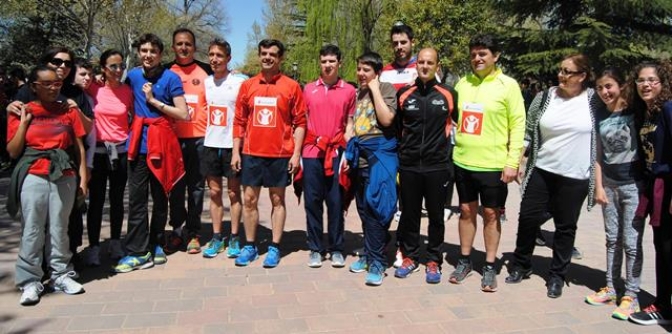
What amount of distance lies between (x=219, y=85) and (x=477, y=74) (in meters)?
2.49

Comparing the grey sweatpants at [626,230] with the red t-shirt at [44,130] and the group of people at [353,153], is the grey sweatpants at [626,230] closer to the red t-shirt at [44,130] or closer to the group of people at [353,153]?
the group of people at [353,153]

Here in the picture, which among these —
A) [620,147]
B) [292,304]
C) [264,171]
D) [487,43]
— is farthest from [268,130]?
A: [620,147]

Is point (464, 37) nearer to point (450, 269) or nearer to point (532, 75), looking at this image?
point (532, 75)

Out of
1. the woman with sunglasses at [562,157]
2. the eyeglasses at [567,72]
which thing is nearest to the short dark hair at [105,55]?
the woman with sunglasses at [562,157]

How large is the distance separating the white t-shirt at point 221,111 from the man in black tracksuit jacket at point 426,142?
170 cm

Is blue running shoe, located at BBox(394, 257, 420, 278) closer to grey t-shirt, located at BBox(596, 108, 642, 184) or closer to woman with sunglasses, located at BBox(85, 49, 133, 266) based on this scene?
grey t-shirt, located at BBox(596, 108, 642, 184)

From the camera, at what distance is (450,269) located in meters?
4.71

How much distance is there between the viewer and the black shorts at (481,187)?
409cm

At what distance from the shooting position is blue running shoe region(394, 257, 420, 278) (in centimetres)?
442

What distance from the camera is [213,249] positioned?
494cm

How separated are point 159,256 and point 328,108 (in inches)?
86.0

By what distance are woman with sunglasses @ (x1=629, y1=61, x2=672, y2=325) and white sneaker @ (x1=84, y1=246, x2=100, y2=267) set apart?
452 centimetres

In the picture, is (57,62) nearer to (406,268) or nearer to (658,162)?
(406,268)

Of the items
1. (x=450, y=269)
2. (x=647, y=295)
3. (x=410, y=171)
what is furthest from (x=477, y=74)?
(x=647, y=295)
